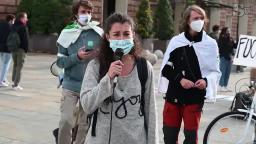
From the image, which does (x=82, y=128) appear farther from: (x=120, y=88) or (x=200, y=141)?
(x=200, y=141)

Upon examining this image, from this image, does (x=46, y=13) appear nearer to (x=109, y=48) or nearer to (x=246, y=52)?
(x=246, y=52)

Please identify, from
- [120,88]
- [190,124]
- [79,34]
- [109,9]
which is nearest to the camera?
[120,88]

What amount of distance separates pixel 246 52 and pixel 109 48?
3314 millimetres

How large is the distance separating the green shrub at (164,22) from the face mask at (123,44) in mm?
29804

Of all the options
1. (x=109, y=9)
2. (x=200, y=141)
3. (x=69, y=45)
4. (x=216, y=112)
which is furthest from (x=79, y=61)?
(x=109, y=9)

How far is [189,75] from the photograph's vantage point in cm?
545

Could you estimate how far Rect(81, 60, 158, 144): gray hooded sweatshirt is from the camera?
11.7 ft

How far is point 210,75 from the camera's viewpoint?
5.50m

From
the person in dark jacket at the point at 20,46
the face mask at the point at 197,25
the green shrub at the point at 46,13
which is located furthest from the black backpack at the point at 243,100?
the green shrub at the point at 46,13

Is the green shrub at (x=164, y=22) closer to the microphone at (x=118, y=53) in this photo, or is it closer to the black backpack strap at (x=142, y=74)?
the black backpack strap at (x=142, y=74)

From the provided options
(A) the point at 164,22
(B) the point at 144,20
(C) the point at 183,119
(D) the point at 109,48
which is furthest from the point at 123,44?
(A) the point at 164,22

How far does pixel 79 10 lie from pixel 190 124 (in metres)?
1.65

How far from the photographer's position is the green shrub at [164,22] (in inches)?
1314

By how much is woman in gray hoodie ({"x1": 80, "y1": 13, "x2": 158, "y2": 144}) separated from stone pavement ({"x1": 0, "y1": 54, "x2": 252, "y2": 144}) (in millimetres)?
3921
